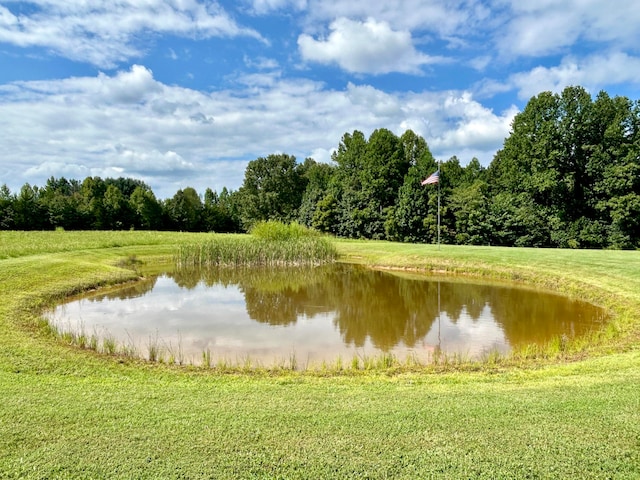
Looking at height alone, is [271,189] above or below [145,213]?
above

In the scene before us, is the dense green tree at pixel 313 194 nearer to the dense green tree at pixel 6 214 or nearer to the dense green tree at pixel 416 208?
the dense green tree at pixel 416 208

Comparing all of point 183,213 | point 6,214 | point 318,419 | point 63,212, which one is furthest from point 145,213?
point 318,419

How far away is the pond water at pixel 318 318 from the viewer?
7.70m

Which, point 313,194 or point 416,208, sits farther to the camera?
point 313,194

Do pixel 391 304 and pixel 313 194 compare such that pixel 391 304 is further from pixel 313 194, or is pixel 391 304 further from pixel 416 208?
pixel 313 194

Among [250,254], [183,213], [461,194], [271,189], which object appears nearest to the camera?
[250,254]

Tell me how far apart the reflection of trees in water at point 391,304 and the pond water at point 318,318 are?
3 centimetres

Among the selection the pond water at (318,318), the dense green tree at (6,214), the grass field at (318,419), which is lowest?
the pond water at (318,318)

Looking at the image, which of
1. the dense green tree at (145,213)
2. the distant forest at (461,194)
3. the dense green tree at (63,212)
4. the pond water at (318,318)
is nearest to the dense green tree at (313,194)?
the distant forest at (461,194)

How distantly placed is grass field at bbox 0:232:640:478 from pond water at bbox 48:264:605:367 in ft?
4.62

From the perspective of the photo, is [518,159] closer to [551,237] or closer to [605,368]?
[551,237]

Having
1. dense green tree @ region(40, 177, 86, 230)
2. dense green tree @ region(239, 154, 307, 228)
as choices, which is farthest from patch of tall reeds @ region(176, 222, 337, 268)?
dense green tree @ region(40, 177, 86, 230)

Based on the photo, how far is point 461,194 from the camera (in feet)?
102

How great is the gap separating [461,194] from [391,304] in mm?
21552
